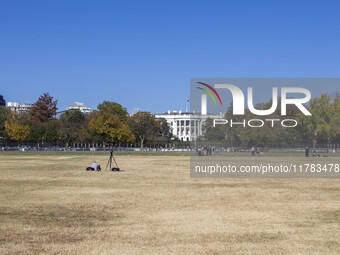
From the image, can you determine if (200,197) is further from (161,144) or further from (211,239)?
(161,144)

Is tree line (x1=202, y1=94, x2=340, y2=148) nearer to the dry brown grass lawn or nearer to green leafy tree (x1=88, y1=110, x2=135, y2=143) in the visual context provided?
the dry brown grass lawn

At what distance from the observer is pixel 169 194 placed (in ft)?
75.4

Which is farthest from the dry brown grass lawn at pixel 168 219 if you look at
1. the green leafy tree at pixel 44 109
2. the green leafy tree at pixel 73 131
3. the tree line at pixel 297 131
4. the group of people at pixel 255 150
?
the green leafy tree at pixel 44 109

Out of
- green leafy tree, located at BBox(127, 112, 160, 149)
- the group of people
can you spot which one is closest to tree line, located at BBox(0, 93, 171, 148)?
green leafy tree, located at BBox(127, 112, 160, 149)

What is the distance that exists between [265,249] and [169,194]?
38.2 feet

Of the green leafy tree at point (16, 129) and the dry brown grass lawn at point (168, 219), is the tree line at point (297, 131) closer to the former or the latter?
the dry brown grass lawn at point (168, 219)

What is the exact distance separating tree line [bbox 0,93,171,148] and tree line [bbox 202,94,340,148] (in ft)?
194

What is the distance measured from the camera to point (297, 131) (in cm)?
7056

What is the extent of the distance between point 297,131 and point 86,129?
7126cm

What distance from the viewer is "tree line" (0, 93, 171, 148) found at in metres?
123

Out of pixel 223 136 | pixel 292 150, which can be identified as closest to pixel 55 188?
pixel 223 136

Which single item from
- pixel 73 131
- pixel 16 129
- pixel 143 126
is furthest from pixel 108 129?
pixel 16 129

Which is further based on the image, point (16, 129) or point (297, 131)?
point (16, 129)

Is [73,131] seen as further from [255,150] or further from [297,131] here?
[297,131]
